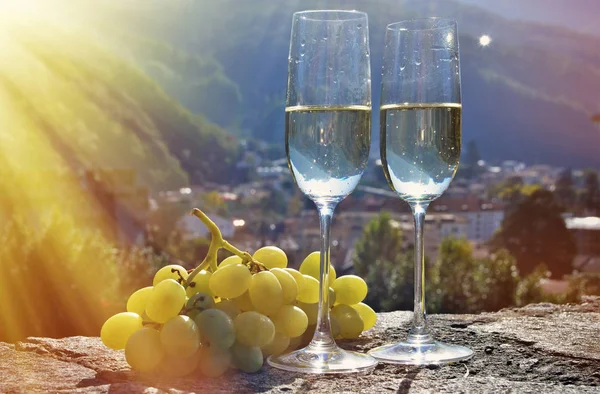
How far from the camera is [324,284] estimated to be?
1.01 meters

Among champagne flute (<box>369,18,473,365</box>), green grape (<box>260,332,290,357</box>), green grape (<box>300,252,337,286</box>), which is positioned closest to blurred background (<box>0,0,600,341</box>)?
green grape (<box>300,252,337,286</box>)

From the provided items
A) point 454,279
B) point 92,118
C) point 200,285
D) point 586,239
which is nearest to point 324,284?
point 200,285

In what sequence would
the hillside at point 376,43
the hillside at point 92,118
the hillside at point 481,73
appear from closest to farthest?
the hillside at point 92,118
the hillside at point 481,73
the hillside at point 376,43

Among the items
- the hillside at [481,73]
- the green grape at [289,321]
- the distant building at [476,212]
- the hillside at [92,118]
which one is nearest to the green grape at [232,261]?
the green grape at [289,321]

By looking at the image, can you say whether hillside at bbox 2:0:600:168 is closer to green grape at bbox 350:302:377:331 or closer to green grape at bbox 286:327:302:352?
green grape at bbox 350:302:377:331

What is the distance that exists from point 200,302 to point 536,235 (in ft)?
64.8

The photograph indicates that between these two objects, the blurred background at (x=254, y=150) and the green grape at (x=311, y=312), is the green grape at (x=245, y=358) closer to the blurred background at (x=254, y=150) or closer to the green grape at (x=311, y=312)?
the green grape at (x=311, y=312)

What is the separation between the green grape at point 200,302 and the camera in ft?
3.31

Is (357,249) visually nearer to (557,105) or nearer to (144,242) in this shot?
(144,242)

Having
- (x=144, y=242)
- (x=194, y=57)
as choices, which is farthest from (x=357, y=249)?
(x=194, y=57)

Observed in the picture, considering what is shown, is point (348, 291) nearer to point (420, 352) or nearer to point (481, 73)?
point (420, 352)

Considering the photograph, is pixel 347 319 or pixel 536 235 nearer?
pixel 347 319

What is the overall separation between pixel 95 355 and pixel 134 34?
35335mm

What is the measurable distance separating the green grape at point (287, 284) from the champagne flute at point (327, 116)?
0.08 meters
